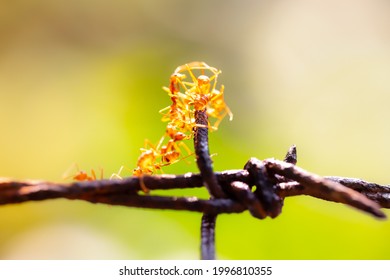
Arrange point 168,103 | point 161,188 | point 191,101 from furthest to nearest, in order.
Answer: point 168,103, point 191,101, point 161,188

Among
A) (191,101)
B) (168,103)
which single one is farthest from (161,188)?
(168,103)

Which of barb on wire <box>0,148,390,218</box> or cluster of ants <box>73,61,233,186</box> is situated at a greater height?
cluster of ants <box>73,61,233,186</box>

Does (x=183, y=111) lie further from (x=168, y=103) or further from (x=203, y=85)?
(x=168, y=103)

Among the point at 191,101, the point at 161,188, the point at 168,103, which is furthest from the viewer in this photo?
the point at 168,103

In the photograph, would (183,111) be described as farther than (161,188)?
Yes

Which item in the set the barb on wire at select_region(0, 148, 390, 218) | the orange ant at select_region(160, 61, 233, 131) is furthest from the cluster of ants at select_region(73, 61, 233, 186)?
the barb on wire at select_region(0, 148, 390, 218)

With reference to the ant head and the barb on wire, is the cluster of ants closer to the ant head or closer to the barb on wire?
the ant head

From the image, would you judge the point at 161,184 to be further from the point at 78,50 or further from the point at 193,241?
the point at 78,50

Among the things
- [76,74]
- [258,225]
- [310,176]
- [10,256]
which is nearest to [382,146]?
[258,225]

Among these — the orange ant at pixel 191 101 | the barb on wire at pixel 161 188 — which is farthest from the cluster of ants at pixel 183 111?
the barb on wire at pixel 161 188

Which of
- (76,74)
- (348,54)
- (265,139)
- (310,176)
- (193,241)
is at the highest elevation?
(348,54)

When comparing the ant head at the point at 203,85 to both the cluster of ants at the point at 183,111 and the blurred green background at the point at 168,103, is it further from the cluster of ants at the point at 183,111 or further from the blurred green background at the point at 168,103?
the blurred green background at the point at 168,103
